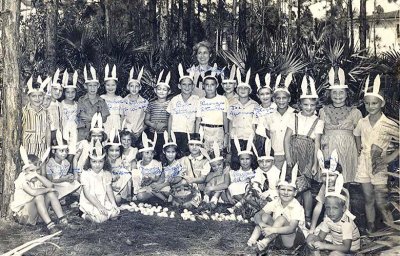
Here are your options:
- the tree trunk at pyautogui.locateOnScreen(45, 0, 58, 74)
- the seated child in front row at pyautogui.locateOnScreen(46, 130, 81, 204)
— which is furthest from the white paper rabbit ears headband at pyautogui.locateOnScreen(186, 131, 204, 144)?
the tree trunk at pyautogui.locateOnScreen(45, 0, 58, 74)

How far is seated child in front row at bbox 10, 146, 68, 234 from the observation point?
578 cm

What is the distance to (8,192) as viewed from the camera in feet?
20.2

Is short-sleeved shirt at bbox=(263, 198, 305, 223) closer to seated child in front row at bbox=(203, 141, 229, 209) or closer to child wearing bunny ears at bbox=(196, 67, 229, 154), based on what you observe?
seated child in front row at bbox=(203, 141, 229, 209)

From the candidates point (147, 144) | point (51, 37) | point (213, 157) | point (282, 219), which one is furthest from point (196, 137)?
point (51, 37)

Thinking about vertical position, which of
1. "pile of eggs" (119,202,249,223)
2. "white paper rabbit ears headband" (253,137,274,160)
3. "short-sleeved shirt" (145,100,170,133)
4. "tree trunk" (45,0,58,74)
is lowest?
"pile of eggs" (119,202,249,223)

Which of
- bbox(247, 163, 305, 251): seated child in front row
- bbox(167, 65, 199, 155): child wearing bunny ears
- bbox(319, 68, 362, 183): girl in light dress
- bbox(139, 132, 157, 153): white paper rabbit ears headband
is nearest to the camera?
bbox(247, 163, 305, 251): seated child in front row

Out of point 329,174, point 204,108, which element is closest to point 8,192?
point 204,108

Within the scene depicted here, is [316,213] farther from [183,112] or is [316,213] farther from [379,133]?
[183,112]

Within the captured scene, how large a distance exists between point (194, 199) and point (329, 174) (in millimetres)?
1901

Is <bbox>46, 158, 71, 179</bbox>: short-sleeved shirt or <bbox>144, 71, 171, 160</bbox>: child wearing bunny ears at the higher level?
<bbox>144, 71, 171, 160</bbox>: child wearing bunny ears

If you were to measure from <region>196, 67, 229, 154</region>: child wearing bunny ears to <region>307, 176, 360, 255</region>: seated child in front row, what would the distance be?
2.07m

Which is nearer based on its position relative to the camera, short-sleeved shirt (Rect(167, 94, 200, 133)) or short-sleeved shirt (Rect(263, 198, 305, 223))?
short-sleeved shirt (Rect(263, 198, 305, 223))

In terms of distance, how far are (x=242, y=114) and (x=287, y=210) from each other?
1.87 meters

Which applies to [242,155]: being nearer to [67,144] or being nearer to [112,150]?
[112,150]
